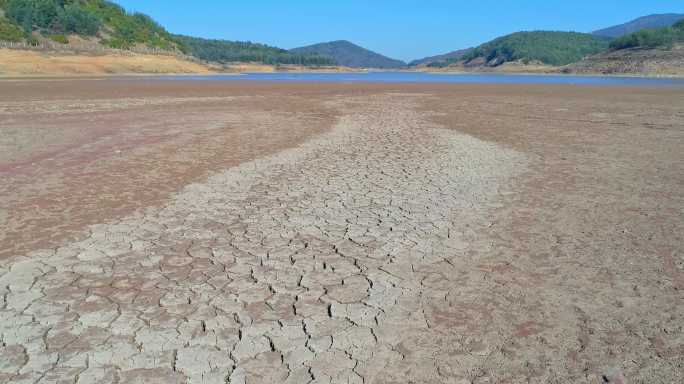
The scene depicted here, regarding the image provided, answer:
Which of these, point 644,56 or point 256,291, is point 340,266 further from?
Answer: point 644,56

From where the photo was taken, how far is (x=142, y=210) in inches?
238

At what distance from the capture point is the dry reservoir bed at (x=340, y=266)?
2.93 metres

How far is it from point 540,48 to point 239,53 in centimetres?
9465

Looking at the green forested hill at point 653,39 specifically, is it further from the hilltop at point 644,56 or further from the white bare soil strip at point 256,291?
the white bare soil strip at point 256,291

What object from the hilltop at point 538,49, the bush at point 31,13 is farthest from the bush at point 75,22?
the hilltop at point 538,49

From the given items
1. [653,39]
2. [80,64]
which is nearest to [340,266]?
[80,64]

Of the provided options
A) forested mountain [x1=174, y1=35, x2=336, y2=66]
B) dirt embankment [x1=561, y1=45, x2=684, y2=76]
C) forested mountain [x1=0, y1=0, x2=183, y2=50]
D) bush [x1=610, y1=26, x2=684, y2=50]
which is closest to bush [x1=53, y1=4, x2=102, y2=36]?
forested mountain [x1=0, y1=0, x2=183, y2=50]

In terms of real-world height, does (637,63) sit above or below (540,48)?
below

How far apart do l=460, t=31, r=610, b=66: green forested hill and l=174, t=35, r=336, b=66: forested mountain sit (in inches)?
2271

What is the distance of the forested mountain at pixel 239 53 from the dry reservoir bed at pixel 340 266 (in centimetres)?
13438

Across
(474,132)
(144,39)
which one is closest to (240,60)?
(144,39)

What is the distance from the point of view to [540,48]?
474ft

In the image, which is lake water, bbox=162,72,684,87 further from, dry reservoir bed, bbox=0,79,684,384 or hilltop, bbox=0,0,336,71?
dry reservoir bed, bbox=0,79,684,384

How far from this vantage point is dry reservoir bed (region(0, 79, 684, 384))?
2.93 metres
